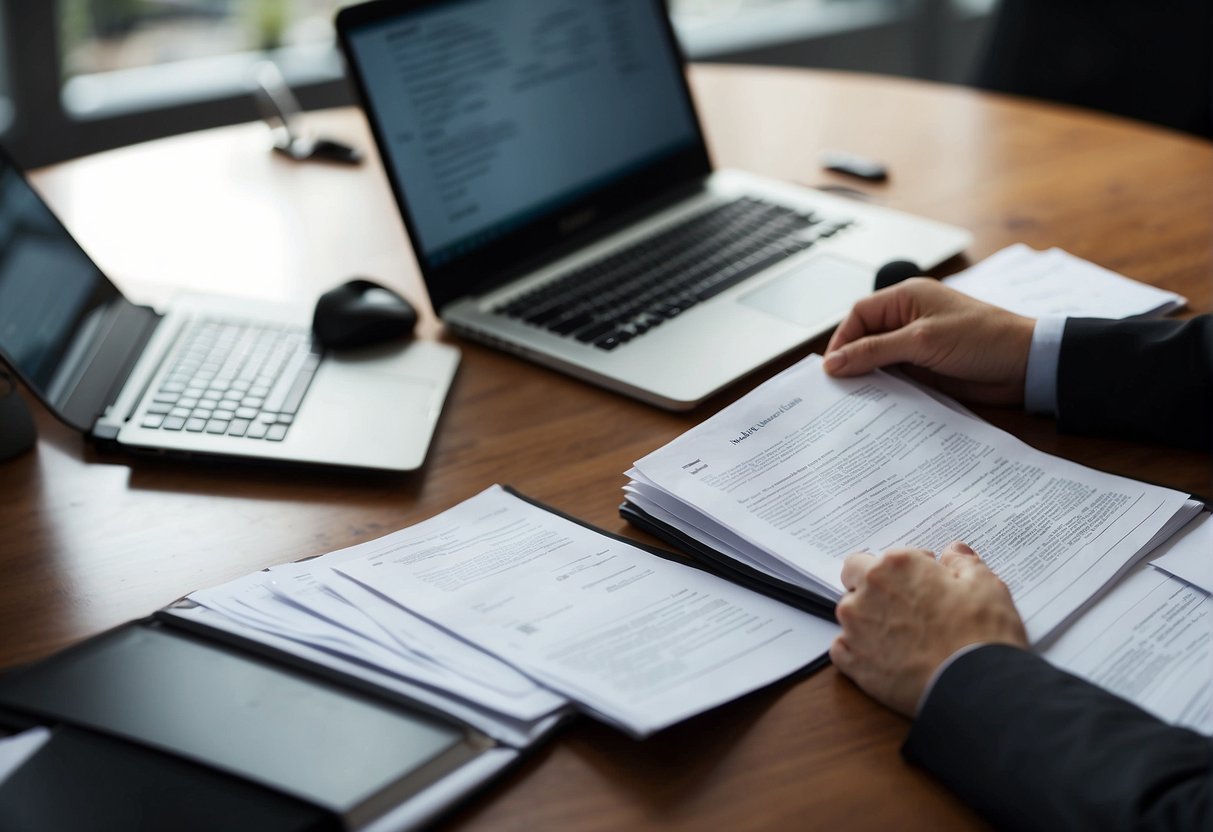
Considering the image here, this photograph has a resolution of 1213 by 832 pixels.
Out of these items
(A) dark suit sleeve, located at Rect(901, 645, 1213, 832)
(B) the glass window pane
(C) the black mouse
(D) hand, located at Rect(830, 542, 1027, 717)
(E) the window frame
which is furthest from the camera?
(B) the glass window pane

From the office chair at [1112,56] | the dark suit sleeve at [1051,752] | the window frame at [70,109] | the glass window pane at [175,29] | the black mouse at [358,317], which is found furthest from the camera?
the glass window pane at [175,29]

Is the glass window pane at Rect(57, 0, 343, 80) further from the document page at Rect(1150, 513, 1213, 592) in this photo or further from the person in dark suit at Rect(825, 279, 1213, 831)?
the document page at Rect(1150, 513, 1213, 592)

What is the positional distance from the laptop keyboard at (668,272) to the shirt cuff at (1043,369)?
13.5 inches

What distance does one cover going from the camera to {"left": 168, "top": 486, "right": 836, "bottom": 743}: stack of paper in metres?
0.72

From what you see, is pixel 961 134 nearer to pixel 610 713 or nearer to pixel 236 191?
pixel 236 191

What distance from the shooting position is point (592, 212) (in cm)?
138

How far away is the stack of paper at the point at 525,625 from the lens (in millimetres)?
718

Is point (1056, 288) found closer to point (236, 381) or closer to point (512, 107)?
point (512, 107)

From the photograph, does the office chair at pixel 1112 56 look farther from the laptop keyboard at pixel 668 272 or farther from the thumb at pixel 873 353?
the thumb at pixel 873 353

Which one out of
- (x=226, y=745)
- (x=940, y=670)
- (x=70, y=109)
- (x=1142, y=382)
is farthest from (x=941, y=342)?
(x=70, y=109)

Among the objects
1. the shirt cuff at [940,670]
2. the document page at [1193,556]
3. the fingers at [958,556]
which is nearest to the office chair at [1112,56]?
the document page at [1193,556]

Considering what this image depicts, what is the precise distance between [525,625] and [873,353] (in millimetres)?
440

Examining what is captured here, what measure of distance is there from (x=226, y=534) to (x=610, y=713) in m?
0.40

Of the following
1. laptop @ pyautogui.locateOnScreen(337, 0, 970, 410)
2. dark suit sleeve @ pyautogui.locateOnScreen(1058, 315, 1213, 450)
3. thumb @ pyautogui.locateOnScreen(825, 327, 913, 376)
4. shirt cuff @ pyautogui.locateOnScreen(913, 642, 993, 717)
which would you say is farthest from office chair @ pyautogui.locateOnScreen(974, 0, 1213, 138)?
shirt cuff @ pyautogui.locateOnScreen(913, 642, 993, 717)
